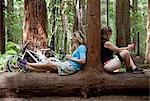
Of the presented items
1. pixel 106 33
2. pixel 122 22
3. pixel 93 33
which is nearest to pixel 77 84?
pixel 93 33

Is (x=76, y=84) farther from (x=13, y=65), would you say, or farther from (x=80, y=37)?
(x=13, y=65)

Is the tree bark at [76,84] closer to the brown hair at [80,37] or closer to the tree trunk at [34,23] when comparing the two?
the brown hair at [80,37]

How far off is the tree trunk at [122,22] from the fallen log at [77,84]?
6.73m

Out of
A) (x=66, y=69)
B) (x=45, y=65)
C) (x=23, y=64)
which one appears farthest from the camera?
(x=23, y=64)

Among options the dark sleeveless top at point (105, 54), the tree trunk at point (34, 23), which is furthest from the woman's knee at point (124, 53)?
the tree trunk at point (34, 23)

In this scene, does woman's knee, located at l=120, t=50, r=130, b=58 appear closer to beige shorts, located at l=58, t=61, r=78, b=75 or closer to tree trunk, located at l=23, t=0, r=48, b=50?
beige shorts, located at l=58, t=61, r=78, b=75

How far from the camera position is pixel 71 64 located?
8102mm

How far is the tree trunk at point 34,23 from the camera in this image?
10889 mm

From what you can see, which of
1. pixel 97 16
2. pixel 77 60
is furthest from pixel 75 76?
pixel 97 16

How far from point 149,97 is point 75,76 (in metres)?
1.87

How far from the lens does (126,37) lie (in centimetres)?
1498

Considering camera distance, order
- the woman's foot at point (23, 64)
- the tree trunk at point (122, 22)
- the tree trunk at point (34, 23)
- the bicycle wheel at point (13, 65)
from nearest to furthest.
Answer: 1. the woman's foot at point (23, 64)
2. the bicycle wheel at point (13, 65)
3. the tree trunk at point (34, 23)
4. the tree trunk at point (122, 22)

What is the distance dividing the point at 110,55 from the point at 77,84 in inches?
44.3

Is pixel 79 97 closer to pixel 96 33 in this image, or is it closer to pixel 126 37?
pixel 96 33
